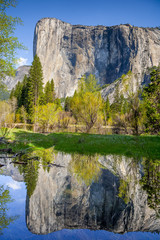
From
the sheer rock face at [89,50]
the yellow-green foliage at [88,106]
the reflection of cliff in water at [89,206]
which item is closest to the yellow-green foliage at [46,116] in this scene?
the yellow-green foliage at [88,106]

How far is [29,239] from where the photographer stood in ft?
6.88

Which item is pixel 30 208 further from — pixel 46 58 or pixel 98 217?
pixel 46 58

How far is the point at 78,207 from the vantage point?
2.91 metres

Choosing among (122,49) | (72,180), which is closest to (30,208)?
(72,180)

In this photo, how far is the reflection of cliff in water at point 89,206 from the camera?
2465mm

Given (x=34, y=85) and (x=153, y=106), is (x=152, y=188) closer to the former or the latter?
(x=153, y=106)

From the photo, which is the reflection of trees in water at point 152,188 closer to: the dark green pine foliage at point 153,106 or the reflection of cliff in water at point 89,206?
the reflection of cliff in water at point 89,206

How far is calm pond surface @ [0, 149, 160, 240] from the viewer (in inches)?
90.0

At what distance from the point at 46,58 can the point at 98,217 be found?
6747 inches

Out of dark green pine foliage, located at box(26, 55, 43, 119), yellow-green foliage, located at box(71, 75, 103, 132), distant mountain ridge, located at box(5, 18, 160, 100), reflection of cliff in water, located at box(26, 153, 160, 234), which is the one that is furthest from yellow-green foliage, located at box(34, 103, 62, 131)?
distant mountain ridge, located at box(5, 18, 160, 100)

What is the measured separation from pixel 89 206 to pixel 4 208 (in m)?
1.55

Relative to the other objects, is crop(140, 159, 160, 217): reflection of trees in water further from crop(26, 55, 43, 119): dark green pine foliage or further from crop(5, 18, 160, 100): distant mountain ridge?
crop(5, 18, 160, 100): distant mountain ridge

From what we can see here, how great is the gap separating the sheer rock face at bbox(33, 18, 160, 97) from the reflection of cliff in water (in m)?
156

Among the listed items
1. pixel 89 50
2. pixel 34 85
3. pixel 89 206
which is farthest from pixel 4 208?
pixel 89 50
